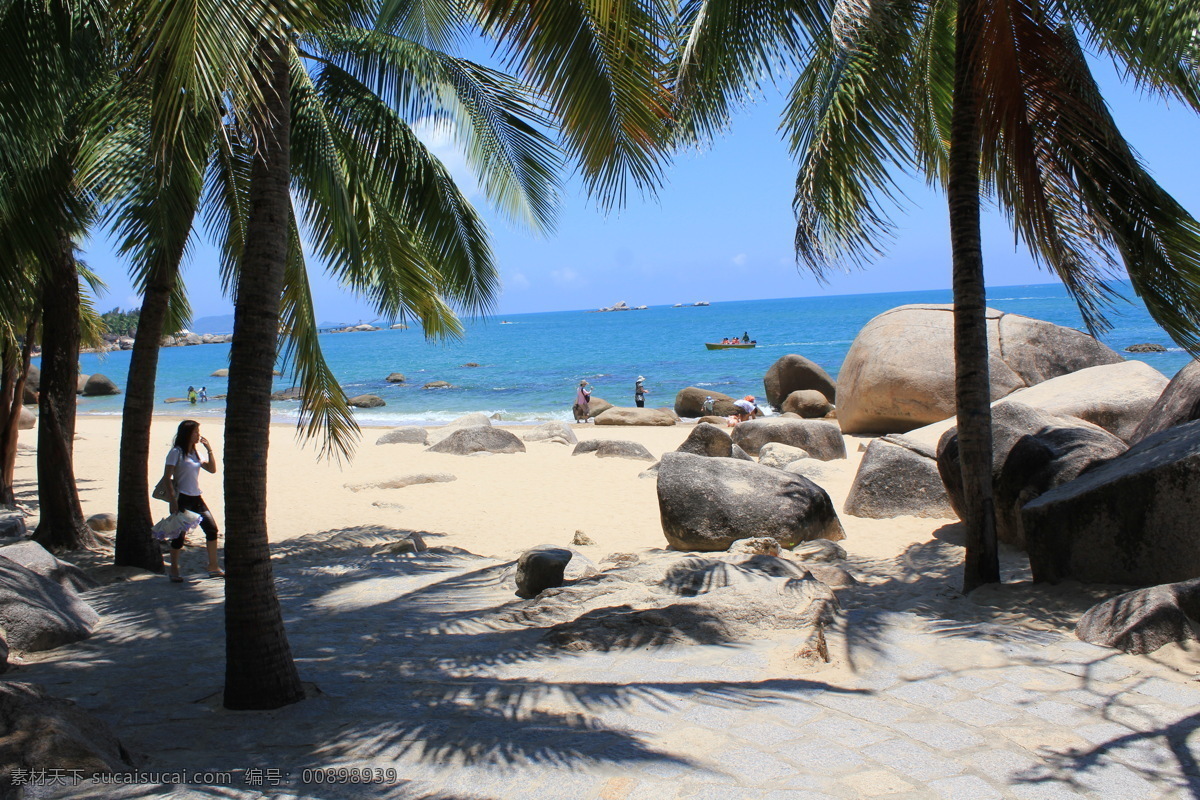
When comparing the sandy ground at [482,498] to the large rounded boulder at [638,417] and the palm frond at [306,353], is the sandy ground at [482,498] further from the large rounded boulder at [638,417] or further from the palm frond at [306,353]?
the large rounded boulder at [638,417]

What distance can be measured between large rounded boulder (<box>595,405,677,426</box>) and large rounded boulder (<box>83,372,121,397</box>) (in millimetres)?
29333

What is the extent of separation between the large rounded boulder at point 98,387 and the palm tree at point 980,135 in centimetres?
4181

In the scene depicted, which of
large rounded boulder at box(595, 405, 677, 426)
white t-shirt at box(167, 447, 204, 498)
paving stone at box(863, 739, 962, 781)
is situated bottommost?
paving stone at box(863, 739, 962, 781)

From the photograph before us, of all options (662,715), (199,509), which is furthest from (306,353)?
(662,715)

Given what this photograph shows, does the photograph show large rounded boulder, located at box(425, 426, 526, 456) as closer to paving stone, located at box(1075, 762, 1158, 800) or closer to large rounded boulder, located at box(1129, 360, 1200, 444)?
large rounded boulder, located at box(1129, 360, 1200, 444)

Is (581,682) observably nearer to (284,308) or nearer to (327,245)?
(284,308)

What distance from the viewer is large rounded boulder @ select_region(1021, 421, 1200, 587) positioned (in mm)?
5004

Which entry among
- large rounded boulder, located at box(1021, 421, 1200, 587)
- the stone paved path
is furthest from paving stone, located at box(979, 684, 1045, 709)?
large rounded boulder, located at box(1021, 421, 1200, 587)

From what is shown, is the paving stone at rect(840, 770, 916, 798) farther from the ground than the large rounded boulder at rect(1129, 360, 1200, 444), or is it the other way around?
the large rounded boulder at rect(1129, 360, 1200, 444)

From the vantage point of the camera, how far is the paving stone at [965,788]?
3.01m

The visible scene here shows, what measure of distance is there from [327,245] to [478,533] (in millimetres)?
3634

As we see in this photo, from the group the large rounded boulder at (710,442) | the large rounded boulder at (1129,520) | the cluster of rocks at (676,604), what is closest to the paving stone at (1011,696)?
the cluster of rocks at (676,604)

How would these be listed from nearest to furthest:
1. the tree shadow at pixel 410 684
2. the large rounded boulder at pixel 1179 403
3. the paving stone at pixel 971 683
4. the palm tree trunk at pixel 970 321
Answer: the tree shadow at pixel 410 684 < the paving stone at pixel 971 683 < the palm tree trunk at pixel 970 321 < the large rounded boulder at pixel 1179 403

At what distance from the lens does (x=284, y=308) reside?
7.94 m
